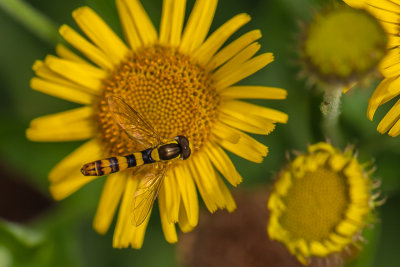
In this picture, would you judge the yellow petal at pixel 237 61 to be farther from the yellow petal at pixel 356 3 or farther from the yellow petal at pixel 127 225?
the yellow petal at pixel 127 225

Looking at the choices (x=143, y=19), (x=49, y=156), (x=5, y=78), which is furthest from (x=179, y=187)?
(x=5, y=78)

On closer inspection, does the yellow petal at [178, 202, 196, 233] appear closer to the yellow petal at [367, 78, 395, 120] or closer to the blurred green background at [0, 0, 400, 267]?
the blurred green background at [0, 0, 400, 267]

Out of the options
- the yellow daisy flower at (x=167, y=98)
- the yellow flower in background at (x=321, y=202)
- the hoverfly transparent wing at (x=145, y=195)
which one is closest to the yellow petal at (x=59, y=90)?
the yellow daisy flower at (x=167, y=98)

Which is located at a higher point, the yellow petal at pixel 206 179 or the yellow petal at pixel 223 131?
the yellow petal at pixel 223 131

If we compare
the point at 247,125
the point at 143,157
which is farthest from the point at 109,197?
the point at 247,125

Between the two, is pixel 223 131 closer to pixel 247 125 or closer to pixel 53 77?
pixel 247 125

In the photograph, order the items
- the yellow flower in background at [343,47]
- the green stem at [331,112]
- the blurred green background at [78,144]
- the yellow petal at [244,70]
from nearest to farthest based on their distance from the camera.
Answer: the yellow flower in background at [343,47]
the green stem at [331,112]
the yellow petal at [244,70]
the blurred green background at [78,144]

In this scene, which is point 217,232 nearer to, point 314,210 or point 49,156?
point 314,210
